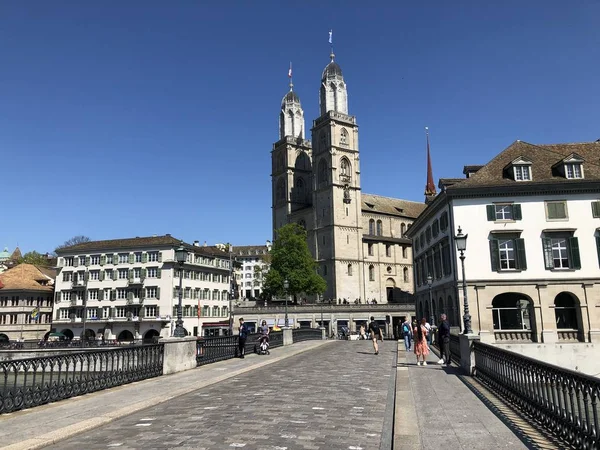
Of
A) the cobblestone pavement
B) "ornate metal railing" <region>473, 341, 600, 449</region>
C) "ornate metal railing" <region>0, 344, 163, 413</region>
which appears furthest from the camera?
"ornate metal railing" <region>0, 344, 163, 413</region>

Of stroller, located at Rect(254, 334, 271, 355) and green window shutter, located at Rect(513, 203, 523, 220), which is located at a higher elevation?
green window shutter, located at Rect(513, 203, 523, 220)

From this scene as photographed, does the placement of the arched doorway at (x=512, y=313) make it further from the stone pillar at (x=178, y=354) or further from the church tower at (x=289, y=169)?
the church tower at (x=289, y=169)

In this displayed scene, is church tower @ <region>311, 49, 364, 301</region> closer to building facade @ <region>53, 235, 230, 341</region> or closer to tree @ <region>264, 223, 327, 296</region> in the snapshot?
tree @ <region>264, 223, 327, 296</region>

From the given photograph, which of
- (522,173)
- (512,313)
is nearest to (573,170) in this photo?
(522,173)

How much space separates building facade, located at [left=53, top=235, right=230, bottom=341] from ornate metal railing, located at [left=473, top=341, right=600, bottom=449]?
5765cm

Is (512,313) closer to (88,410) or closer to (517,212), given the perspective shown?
(517,212)

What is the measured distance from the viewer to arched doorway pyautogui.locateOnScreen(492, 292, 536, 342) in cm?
3462

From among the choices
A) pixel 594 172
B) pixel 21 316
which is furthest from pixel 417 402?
pixel 21 316

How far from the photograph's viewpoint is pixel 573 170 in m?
35.5

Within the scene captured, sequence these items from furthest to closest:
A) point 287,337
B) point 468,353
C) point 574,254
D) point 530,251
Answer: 1. point 530,251
2. point 574,254
3. point 287,337
4. point 468,353

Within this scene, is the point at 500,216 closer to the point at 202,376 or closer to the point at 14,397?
the point at 202,376

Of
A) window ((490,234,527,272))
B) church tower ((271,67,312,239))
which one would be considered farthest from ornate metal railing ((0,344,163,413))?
church tower ((271,67,312,239))

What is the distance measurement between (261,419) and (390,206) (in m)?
90.9

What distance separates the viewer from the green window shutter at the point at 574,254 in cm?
3416
